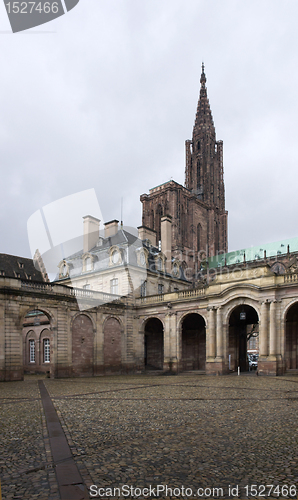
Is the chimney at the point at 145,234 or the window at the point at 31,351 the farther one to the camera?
the chimney at the point at 145,234

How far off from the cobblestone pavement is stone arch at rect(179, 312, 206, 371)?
2441cm

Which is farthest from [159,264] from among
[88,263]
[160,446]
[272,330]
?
[160,446]

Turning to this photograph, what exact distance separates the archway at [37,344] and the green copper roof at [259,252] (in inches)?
1406

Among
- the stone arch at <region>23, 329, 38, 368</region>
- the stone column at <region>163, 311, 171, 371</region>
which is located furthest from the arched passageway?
the stone arch at <region>23, 329, 38, 368</region>

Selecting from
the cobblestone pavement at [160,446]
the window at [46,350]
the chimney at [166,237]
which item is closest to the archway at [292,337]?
the chimney at [166,237]

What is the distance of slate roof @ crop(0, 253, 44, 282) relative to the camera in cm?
4841

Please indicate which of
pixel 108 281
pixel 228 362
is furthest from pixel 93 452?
pixel 108 281

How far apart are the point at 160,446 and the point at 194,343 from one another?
3163cm

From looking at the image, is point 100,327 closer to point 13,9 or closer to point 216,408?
point 216,408

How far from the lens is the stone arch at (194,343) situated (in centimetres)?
3775

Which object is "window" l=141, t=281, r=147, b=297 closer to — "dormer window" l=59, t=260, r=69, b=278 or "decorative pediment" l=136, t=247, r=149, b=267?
"decorative pediment" l=136, t=247, r=149, b=267

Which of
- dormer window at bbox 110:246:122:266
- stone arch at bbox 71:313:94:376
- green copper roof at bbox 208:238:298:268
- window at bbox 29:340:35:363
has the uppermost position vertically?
green copper roof at bbox 208:238:298:268

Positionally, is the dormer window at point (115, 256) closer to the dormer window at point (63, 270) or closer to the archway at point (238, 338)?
the dormer window at point (63, 270)

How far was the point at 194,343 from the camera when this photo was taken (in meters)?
38.3
